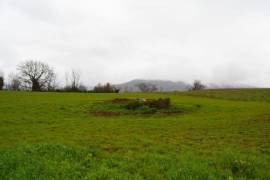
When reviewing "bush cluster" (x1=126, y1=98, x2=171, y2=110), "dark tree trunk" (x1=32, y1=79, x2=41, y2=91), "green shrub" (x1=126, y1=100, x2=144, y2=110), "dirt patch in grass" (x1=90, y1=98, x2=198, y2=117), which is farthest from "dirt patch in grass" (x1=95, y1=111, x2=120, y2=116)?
"dark tree trunk" (x1=32, y1=79, x2=41, y2=91)

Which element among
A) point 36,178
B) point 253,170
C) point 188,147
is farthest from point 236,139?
point 36,178

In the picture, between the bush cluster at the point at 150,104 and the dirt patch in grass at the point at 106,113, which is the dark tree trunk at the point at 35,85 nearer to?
the bush cluster at the point at 150,104

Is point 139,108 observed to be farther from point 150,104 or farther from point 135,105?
point 150,104

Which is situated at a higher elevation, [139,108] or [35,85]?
[35,85]

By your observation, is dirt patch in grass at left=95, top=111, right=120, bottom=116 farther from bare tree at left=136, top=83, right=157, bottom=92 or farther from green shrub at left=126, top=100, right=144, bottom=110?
bare tree at left=136, top=83, right=157, bottom=92

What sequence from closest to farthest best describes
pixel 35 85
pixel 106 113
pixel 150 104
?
pixel 106 113 → pixel 150 104 → pixel 35 85

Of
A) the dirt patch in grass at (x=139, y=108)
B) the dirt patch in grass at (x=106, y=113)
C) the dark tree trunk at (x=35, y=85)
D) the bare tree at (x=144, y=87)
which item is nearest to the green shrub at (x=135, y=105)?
the dirt patch in grass at (x=139, y=108)

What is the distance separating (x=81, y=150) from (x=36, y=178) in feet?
8.23

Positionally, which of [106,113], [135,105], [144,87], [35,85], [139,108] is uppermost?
[35,85]

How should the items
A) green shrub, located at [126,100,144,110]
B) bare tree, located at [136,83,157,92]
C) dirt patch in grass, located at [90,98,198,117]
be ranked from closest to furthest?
dirt patch in grass, located at [90,98,198,117]
green shrub, located at [126,100,144,110]
bare tree, located at [136,83,157,92]

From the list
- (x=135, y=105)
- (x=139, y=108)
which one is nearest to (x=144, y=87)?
(x=135, y=105)

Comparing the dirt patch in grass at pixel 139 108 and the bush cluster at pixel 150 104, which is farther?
the bush cluster at pixel 150 104

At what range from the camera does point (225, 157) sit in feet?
29.3

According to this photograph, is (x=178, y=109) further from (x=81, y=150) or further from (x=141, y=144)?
(x=81, y=150)
